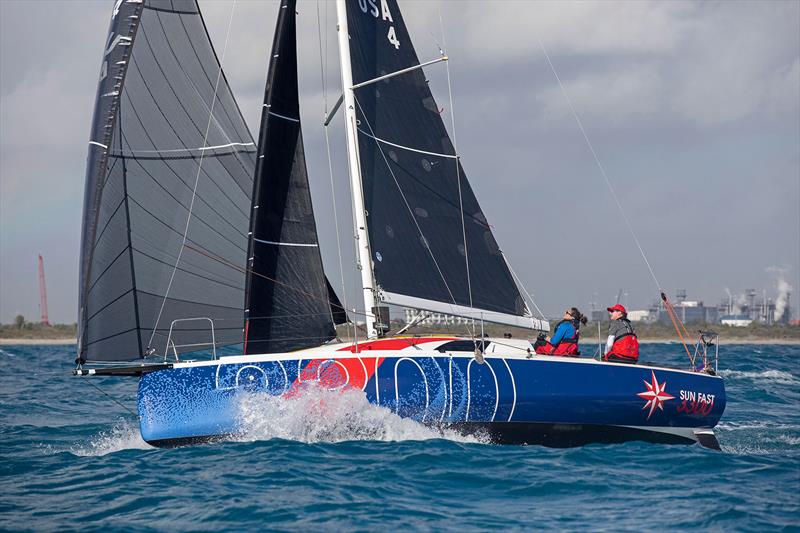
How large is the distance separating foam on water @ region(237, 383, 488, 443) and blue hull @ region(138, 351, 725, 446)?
10 cm

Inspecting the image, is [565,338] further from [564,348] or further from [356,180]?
[356,180]

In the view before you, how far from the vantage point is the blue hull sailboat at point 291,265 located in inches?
428

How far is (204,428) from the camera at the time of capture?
10.7 metres

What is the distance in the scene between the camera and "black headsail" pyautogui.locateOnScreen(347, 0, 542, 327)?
12.6 meters

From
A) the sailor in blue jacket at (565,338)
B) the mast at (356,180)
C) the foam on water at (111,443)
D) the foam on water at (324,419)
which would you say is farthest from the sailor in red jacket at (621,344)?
the foam on water at (111,443)

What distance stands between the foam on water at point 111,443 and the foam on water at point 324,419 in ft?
4.83

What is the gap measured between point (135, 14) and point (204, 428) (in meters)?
5.33

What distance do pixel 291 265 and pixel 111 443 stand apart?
3.11 m

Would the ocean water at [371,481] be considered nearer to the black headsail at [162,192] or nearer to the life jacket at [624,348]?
the life jacket at [624,348]

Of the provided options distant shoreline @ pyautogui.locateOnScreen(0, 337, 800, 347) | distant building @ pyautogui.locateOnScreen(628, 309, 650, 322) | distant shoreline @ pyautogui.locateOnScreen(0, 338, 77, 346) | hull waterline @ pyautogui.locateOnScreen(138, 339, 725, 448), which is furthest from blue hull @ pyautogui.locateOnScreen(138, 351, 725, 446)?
distant building @ pyautogui.locateOnScreen(628, 309, 650, 322)

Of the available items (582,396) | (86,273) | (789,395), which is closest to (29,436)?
(86,273)

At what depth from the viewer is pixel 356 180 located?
12.4 meters

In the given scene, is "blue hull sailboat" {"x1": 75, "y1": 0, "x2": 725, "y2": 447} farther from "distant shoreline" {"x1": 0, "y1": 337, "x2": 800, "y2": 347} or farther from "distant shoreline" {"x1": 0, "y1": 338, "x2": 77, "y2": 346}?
"distant shoreline" {"x1": 0, "y1": 338, "x2": 77, "y2": 346}

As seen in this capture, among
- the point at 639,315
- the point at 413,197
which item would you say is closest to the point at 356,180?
the point at 413,197
